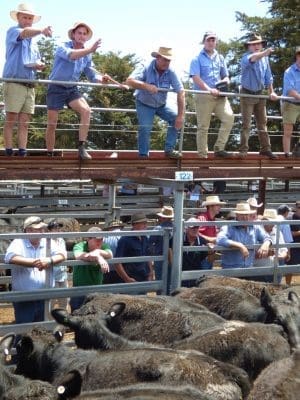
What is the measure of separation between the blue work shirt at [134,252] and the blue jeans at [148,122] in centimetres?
154

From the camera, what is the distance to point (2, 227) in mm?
13906

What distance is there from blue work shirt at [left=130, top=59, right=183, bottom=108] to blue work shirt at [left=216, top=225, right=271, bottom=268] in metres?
2.07

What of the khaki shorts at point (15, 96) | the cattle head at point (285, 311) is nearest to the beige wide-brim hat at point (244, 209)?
the cattle head at point (285, 311)

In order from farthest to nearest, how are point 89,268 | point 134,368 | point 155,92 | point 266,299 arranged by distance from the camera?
point 155,92
point 89,268
point 266,299
point 134,368

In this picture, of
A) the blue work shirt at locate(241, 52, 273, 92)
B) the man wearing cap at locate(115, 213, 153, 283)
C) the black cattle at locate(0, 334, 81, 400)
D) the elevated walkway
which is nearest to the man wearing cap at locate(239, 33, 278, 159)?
the blue work shirt at locate(241, 52, 273, 92)

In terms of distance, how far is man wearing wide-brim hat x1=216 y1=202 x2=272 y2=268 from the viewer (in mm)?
10305

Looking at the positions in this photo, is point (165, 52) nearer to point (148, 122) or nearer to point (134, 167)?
point (148, 122)

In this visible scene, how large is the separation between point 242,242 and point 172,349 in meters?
3.73

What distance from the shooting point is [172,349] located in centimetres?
716

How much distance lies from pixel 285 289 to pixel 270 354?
1.92 m

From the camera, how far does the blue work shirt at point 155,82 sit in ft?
35.3

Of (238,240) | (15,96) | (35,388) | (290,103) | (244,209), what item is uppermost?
(290,103)

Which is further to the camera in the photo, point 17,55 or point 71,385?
point 17,55

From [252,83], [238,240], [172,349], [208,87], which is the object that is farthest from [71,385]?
[252,83]
